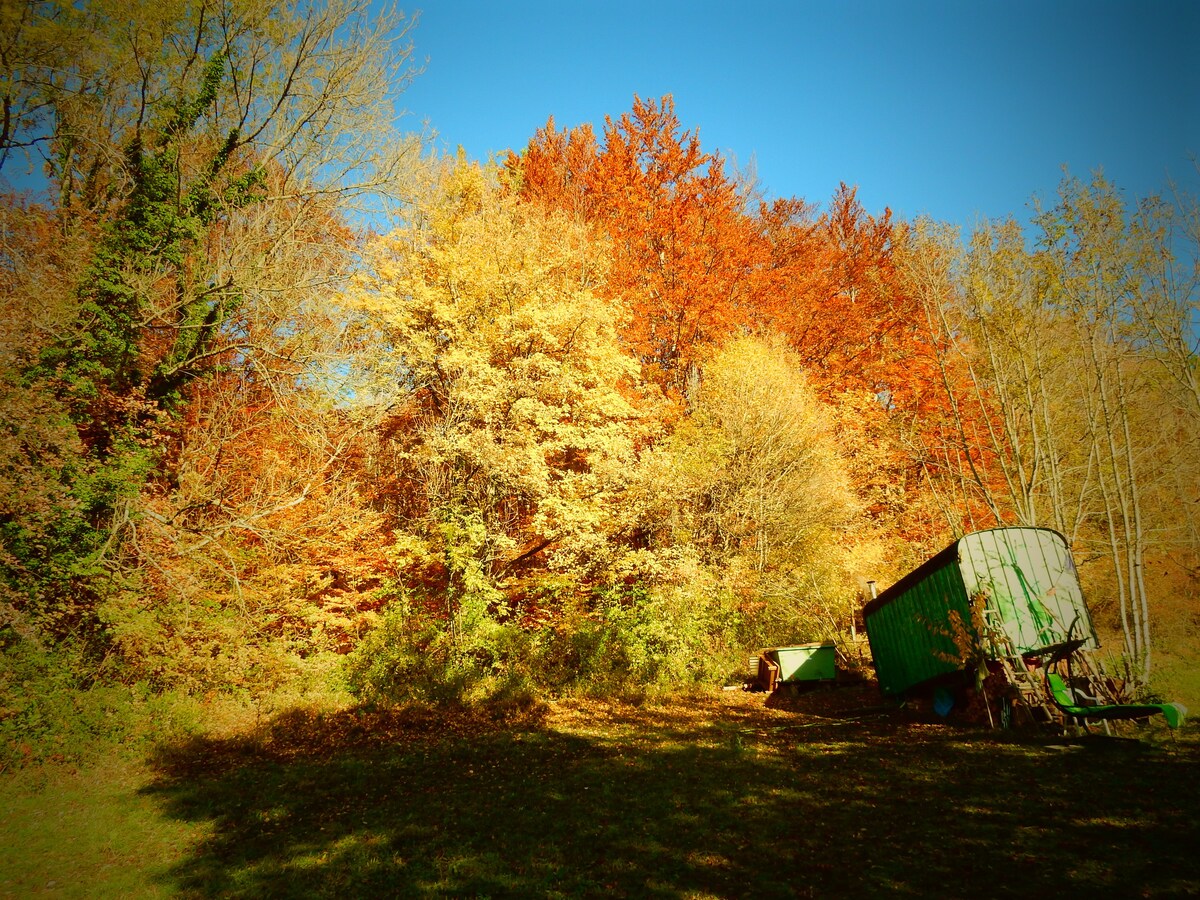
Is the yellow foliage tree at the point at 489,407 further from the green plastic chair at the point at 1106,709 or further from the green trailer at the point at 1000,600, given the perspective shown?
the green plastic chair at the point at 1106,709

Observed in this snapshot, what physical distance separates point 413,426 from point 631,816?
1206cm

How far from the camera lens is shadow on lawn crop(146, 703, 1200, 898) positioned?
14.6 ft

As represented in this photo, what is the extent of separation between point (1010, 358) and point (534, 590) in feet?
40.0

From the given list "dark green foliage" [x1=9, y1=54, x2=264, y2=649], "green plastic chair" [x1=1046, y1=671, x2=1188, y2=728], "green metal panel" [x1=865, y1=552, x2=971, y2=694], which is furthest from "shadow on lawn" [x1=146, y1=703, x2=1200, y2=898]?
"dark green foliage" [x1=9, y1=54, x2=264, y2=649]

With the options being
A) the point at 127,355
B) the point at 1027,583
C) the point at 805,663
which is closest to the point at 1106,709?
the point at 1027,583

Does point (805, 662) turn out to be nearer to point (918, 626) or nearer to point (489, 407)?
point (918, 626)

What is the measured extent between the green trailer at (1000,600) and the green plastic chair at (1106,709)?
53 cm

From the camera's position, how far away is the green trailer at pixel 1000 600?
8609 millimetres

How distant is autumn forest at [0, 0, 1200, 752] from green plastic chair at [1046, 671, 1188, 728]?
228cm

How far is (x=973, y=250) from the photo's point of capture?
37.4ft

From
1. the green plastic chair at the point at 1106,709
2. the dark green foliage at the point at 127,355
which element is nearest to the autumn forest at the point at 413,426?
the dark green foliage at the point at 127,355

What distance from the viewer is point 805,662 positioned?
1352cm

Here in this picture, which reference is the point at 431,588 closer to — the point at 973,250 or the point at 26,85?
the point at 26,85

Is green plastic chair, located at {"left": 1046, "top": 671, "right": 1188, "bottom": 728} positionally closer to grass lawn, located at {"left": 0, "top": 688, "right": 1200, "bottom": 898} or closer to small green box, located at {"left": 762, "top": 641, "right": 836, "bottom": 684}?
grass lawn, located at {"left": 0, "top": 688, "right": 1200, "bottom": 898}
